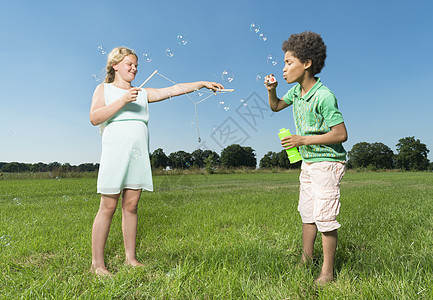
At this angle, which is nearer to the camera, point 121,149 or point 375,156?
point 121,149

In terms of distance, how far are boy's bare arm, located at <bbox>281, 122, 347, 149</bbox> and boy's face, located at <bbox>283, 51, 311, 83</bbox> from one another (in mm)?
513

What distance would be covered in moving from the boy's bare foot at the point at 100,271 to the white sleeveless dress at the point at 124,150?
0.63 m

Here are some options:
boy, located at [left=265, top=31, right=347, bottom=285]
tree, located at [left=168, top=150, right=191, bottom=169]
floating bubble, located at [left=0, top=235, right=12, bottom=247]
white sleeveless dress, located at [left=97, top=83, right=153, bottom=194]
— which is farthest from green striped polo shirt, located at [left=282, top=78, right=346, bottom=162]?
tree, located at [left=168, top=150, right=191, bottom=169]

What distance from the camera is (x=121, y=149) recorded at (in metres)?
2.46

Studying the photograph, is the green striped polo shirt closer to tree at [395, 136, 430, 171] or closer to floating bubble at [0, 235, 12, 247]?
floating bubble at [0, 235, 12, 247]

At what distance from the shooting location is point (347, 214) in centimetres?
478

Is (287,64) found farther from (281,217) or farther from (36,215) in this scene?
(36,215)

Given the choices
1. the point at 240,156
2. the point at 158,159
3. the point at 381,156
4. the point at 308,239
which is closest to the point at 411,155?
the point at 381,156

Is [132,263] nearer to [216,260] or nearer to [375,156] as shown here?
[216,260]

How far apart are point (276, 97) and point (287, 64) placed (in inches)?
14.4

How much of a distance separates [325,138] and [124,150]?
1.58m

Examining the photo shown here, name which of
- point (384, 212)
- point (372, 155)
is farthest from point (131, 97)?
point (372, 155)

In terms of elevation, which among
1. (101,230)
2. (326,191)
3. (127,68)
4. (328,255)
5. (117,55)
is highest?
(117,55)

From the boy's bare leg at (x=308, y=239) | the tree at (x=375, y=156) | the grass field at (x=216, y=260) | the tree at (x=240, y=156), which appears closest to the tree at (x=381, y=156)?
the tree at (x=375, y=156)
